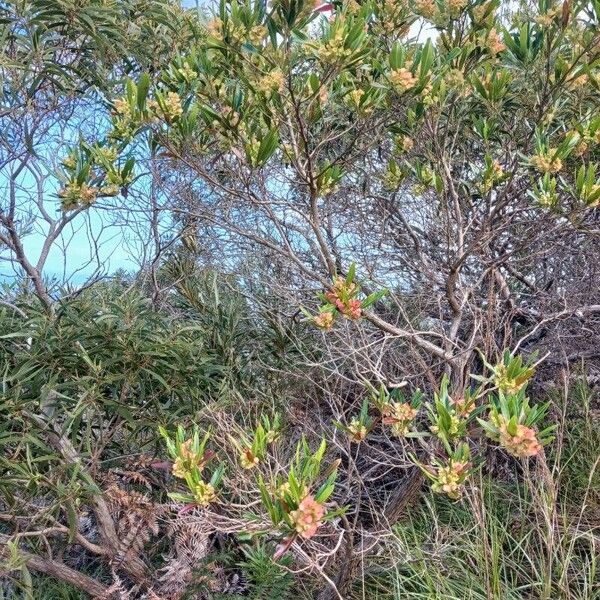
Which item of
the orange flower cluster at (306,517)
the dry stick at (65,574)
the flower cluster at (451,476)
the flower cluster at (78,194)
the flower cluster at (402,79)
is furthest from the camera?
the dry stick at (65,574)

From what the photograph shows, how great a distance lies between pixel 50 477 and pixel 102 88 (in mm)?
1736

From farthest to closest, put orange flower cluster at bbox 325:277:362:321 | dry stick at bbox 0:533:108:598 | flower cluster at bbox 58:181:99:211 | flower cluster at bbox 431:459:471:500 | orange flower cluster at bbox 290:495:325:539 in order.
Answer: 1. dry stick at bbox 0:533:108:598
2. flower cluster at bbox 58:181:99:211
3. orange flower cluster at bbox 325:277:362:321
4. flower cluster at bbox 431:459:471:500
5. orange flower cluster at bbox 290:495:325:539

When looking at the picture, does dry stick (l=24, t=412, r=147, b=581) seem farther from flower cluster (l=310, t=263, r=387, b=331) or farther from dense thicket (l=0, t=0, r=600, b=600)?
flower cluster (l=310, t=263, r=387, b=331)

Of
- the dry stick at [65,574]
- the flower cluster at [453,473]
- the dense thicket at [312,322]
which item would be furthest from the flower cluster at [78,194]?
the flower cluster at [453,473]

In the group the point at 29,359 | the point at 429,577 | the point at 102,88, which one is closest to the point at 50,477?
the point at 29,359

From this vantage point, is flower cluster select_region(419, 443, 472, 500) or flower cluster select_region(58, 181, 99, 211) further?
flower cluster select_region(58, 181, 99, 211)

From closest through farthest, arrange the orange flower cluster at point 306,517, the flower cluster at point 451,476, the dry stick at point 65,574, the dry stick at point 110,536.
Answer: the orange flower cluster at point 306,517 → the flower cluster at point 451,476 → the dry stick at point 65,574 → the dry stick at point 110,536

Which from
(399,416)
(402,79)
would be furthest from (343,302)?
(402,79)

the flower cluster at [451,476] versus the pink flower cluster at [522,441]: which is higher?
the pink flower cluster at [522,441]

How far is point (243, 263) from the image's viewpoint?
12.2 ft

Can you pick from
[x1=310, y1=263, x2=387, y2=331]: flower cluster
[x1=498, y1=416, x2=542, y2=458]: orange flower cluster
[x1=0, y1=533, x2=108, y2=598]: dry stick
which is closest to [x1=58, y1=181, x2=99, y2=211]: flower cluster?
[x1=310, y1=263, x2=387, y2=331]: flower cluster

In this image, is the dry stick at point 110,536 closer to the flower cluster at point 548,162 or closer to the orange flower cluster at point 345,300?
the orange flower cluster at point 345,300

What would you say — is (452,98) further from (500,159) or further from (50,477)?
(50,477)

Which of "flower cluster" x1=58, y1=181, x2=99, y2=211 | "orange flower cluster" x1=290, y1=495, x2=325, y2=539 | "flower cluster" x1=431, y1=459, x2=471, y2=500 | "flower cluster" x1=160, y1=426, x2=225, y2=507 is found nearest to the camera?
"orange flower cluster" x1=290, y1=495, x2=325, y2=539
